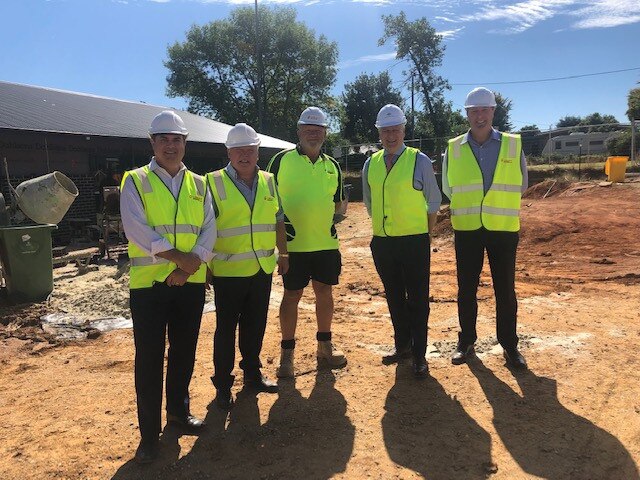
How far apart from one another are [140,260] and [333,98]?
41102mm

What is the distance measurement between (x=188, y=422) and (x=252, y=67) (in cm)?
3967

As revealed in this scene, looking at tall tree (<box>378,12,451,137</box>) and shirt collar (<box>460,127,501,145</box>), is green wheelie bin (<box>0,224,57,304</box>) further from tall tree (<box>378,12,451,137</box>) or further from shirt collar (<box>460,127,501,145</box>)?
tall tree (<box>378,12,451,137</box>)

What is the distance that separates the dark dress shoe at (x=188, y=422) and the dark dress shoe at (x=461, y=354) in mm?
2147

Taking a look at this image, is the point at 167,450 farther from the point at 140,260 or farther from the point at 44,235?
the point at 44,235

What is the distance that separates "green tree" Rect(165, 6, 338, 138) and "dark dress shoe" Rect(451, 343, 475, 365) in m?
35.3

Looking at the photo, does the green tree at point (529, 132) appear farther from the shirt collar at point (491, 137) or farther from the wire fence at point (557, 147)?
the shirt collar at point (491, 137)

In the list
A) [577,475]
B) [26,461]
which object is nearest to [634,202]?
[577,475]

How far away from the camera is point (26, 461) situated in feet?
9.64

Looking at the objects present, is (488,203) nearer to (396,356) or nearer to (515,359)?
(515,359)

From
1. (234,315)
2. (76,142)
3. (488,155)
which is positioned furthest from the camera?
(76,142)

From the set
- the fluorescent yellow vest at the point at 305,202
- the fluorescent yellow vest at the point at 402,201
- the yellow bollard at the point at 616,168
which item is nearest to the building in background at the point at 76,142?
the fluorescent yellow vest at the point at 305,202

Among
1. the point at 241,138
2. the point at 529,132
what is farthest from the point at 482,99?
the point at 529,132

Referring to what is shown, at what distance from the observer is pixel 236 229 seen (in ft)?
11.0

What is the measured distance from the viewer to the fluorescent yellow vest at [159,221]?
110 inches
